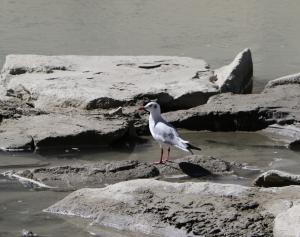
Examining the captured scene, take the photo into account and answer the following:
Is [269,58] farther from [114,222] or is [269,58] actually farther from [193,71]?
[114,222]

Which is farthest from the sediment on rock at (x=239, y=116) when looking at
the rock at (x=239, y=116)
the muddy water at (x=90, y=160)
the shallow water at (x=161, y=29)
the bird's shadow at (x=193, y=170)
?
the shallow water at (x=161, y=29)

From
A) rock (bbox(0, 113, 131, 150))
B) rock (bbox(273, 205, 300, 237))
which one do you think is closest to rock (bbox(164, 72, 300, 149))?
rock (bbox(0, 113, 131, 150))

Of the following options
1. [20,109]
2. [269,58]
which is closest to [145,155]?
[20,109]

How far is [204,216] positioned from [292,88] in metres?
3.74

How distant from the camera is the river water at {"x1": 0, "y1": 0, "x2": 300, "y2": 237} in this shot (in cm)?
683

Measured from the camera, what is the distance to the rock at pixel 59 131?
23.0ft

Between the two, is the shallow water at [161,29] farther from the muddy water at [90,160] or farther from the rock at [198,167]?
the rock at [198,167]

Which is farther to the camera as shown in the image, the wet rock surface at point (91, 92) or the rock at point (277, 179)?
the wet rock surface at point (91, 92)

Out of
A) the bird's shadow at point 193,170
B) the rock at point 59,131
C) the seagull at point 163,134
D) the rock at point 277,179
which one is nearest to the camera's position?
the rock at point 277,179

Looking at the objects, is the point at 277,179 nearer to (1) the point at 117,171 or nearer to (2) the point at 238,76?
(1) the point at 117,171

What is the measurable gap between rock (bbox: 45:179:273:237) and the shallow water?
4728mm

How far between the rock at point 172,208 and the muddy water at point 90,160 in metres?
0.11

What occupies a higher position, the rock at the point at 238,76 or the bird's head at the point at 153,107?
the rock at the point at 238,76

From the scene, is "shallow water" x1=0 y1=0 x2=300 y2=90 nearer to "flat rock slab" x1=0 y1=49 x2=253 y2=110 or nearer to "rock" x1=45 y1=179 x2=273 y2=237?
"flat rock slab" x1=0 y1=49 x2=253 y2=110
